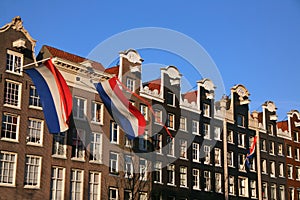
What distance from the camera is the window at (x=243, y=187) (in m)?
68.0

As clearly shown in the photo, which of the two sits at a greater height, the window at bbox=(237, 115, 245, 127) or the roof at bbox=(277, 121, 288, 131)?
the roof at bbox=(277, 121, 288, 131)

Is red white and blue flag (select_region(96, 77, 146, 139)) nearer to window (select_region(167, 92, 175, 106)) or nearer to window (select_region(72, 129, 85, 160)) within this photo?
window (select_region(72, 129, 85, 160))

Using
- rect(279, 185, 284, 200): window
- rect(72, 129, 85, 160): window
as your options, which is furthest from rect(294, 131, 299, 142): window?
rect(72, 129, 85, 160): window

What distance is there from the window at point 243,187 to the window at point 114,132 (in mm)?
20976

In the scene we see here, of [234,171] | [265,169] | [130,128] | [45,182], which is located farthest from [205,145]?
[45,182]

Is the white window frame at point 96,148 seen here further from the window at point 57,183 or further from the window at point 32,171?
the window at point 32,171

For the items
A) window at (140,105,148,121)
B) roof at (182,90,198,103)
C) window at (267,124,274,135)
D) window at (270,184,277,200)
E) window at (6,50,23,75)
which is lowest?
window at (270,184,277,200)

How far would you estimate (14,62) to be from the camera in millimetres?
46688

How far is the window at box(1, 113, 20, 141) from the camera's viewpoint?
4497cm

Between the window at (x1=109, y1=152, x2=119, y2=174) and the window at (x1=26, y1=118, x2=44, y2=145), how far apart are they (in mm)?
8628

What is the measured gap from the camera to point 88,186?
50562mm

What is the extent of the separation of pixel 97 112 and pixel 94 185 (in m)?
7.19

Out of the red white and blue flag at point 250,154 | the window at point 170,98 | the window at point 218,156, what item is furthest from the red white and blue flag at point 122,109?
the red white and blue flag at point 250,154

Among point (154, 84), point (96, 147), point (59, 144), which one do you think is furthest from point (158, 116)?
point (59, 144)
